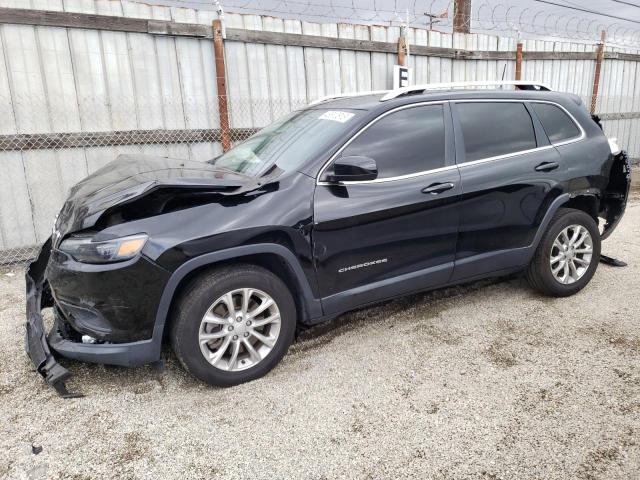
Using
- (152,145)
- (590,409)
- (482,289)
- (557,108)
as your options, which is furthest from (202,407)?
(152,145)

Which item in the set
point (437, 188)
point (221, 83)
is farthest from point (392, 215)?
point (221, 83)

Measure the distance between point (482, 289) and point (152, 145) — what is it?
14.2 feet

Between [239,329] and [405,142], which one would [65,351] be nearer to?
[239,329]

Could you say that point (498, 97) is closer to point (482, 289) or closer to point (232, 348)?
point (482, 289)

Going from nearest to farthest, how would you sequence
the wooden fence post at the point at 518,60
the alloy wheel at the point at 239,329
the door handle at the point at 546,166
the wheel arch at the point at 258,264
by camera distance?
the wheel arch at the point at 258,264
the alloy wheel at the point at 239,329
the door handle at the point at 546,166
the wooden fence post at the point at 518,60

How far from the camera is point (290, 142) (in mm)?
3430

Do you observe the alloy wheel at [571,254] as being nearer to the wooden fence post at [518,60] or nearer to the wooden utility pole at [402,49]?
the wooden utility pole at [402,49]

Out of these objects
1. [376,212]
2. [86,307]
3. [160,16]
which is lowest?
[86,307]

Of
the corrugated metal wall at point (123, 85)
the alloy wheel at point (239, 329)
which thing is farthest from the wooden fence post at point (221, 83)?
the alloy wheel at point (239, 329)

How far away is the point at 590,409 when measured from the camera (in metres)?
2.60

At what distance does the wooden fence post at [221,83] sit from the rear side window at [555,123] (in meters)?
3.92

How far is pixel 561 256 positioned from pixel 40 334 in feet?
13.0

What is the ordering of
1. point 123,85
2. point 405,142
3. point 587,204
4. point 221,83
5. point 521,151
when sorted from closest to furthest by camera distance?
point 405,142 < point 521,151 < point 587,204 < point 123,85 < point 221,83

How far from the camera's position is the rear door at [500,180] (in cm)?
353
